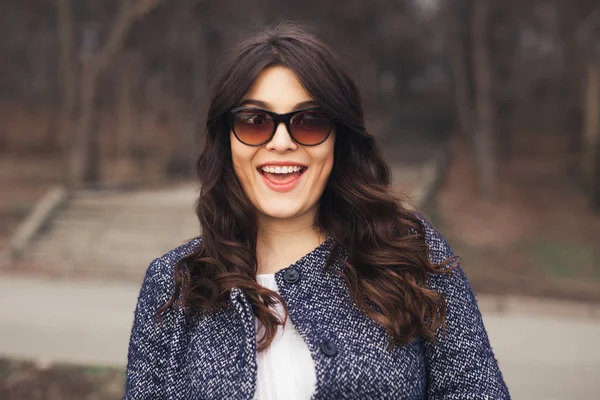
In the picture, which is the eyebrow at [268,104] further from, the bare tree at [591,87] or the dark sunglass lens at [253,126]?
the bare tree at [591,87]

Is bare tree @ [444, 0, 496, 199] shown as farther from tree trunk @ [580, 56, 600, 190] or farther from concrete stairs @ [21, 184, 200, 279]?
concrete stairs @ [21, 184, 200, 279]

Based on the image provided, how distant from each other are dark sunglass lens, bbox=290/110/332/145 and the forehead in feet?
0.13

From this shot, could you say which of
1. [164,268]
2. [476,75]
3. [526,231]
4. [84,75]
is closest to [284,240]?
[164,268]

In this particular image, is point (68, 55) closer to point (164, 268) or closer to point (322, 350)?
point (164, 268)

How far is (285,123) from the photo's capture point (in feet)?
6.15

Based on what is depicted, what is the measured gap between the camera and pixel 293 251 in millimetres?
2049

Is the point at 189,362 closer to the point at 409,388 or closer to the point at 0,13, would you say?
the point at 409,388

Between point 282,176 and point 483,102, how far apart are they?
17363 millimetres

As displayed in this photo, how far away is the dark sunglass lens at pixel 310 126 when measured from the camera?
1.87 m

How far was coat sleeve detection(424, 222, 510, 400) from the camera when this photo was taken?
1825 millimetres

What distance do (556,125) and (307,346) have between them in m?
26.5

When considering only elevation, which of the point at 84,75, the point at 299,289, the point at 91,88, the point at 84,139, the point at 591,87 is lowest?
the point at 299,289

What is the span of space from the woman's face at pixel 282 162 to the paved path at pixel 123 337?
3.60 metres

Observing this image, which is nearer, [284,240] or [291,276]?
[291,276]
